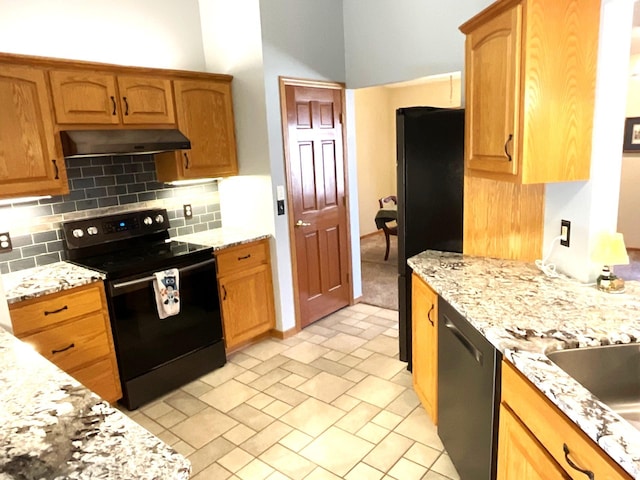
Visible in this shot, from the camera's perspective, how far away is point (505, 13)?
5.86 feet

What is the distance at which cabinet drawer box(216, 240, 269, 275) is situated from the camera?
10.6 ft

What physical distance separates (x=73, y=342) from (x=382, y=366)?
1962 millimetres

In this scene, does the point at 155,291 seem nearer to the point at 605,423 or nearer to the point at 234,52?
the point at 234,52

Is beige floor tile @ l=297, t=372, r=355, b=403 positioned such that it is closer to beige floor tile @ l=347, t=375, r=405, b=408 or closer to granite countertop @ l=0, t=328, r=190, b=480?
beige floor tile @ l=347, t=375, r=405, b=408

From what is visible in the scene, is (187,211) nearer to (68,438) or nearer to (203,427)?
(203,427)

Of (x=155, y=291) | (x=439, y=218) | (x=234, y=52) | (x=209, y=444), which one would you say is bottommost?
(x=209, y=444)

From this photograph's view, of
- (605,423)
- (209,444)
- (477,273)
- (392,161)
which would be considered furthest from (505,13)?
(392,161)

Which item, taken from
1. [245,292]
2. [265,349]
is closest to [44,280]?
[245,292]

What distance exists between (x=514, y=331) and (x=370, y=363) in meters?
1.80

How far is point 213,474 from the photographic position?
2215 millimetres

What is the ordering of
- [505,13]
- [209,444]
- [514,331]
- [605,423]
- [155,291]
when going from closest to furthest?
[605,423] < [514,331] < [505,13] < [209,444] < [155,291]

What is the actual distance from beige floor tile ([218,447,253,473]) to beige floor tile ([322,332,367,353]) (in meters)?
1.25

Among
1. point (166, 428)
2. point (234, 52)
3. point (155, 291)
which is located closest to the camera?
point (166, 428)

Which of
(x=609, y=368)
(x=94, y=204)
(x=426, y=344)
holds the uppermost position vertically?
(x=94, y=204)
